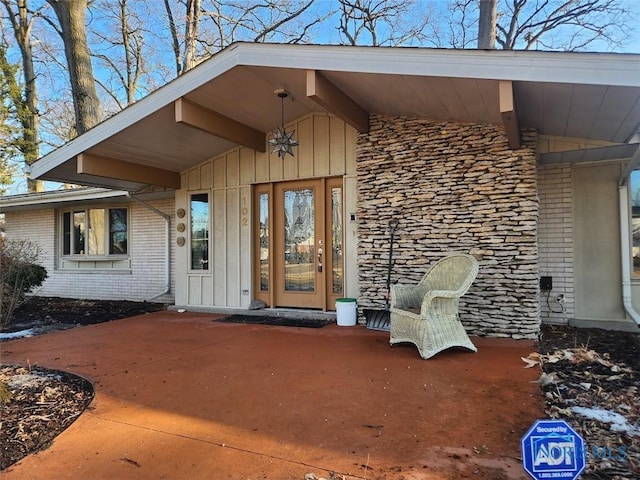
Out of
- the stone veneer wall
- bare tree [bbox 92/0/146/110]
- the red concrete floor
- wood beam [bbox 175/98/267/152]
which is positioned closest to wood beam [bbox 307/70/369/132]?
the stone veneer wall

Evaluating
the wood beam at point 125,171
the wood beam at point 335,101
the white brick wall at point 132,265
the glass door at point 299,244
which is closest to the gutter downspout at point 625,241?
the wood beam at point 335,101

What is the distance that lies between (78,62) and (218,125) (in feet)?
24.8

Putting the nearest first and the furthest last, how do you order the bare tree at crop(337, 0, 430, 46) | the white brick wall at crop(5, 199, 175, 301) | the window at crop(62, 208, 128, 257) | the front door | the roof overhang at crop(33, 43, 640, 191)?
1. the roof overhang at crop(33, 43, 640, 191)
2. the front door
3. the white brick wall at crop(5, 199, 175, 301)
4. the window at crop(62, 208, 128, 257)
5. the bare tree at crop(337, 0, 430, 46)

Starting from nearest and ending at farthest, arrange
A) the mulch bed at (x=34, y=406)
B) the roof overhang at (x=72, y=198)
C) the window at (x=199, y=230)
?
the mulch bed at (x=34, y=406) < the window at (x=199, y=230) < the roof overhang at (x=72, y=198)

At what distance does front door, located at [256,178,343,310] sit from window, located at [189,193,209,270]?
3.37 ft

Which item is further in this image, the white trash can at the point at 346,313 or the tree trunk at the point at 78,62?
the tree trunk at the point at 78,62

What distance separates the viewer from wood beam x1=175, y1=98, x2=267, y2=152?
5.05 metres

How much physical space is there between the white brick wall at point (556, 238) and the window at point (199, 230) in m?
5.03

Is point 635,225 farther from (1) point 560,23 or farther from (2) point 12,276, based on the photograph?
(2) point 12,276

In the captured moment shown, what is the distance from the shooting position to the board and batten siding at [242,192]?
19.2 ft

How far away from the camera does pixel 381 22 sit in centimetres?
1232

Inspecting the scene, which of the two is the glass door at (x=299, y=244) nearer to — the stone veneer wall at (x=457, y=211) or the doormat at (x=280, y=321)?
the doormat at (x=280, y=321)

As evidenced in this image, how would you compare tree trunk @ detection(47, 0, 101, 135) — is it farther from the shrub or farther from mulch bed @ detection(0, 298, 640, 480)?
mulch bed @ detection(0, 298, 640, 480)

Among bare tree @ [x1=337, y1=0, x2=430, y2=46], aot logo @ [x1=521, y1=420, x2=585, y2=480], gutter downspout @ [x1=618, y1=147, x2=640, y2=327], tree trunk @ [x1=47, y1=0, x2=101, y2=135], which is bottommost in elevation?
aot logo @ [x1=521, y1=420, x2=585, y2=480]
